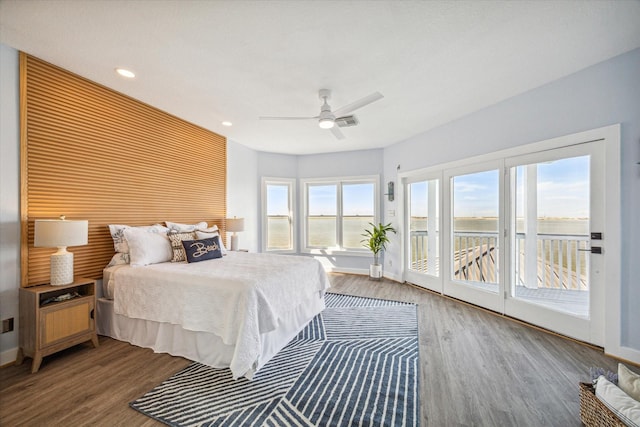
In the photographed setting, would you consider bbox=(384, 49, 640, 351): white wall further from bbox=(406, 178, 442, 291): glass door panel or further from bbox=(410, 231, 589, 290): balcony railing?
bbox=(406, 178, 442, 291): glass door panel

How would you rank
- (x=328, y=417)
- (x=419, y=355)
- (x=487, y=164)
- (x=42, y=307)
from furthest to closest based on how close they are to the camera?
(x=487, y=164) → (x=419, y=355) → (x=42, y=307) → (x=328, y=417)

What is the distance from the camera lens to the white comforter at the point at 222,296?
1990 millimetres

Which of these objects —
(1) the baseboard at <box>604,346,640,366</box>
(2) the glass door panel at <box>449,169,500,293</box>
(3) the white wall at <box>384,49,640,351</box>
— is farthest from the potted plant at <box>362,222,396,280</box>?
(1) the baseboard at <box>604,346,640,366</box>

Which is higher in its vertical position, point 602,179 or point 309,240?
point 602,179

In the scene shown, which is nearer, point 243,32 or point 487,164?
point 243,32

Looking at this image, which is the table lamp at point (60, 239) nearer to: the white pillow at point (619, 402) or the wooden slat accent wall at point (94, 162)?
the wooden slat accent wall at point (94, 162)

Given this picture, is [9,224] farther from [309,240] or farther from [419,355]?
[309,240]

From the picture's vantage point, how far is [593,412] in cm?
149

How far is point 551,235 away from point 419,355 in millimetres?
2190

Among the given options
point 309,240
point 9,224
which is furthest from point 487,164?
point 9,224

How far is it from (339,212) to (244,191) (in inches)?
83.7

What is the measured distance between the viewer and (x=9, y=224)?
86.6 inches

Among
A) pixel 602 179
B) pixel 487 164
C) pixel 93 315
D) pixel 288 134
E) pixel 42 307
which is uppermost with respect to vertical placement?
pixel 288 134

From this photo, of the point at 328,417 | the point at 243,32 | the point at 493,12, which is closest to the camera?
the point at 328,417
